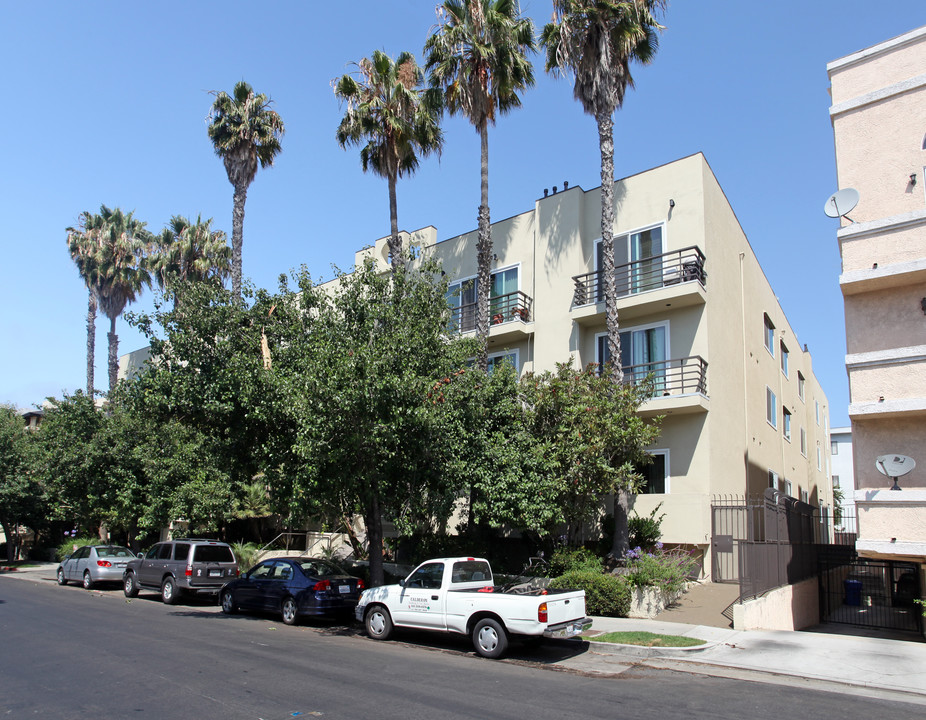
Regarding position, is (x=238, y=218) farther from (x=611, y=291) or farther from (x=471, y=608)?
(x=471, y=608)

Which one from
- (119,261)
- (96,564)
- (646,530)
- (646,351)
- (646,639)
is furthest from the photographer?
(119,261)

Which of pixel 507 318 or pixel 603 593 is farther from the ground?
pixel 507 318

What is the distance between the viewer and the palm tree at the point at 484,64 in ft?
69.8

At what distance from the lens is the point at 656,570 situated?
15594 mm

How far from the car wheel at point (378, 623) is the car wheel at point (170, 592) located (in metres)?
8.41

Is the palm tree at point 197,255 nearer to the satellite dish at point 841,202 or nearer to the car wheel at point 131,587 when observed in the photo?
the car wheel at point 131,587

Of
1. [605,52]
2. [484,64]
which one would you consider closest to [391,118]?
[484,64]

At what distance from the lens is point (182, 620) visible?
15062mm

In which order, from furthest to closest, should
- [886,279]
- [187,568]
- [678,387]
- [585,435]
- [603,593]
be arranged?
1. [678,387]
2. [187,568]
3. [585,435]
4. [603,593]
5. [886,279]

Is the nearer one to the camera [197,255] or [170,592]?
[170,592]

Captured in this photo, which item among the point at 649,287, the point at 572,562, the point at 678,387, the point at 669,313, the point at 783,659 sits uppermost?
the point at 649,287

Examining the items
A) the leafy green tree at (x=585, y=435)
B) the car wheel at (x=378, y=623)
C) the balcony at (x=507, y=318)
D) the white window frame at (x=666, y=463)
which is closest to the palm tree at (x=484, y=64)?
the balcony at (x=507, y=318)

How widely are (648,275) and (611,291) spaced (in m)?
2.94

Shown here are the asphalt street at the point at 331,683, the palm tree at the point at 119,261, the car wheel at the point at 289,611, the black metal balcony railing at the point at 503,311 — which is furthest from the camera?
the palm tree at the point at 119,261
